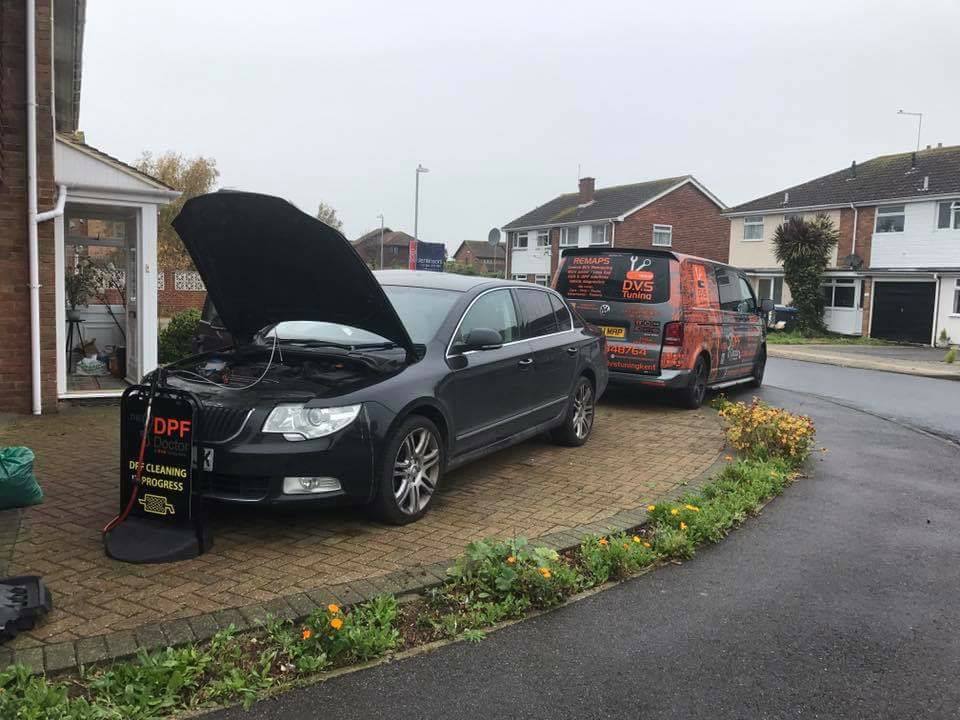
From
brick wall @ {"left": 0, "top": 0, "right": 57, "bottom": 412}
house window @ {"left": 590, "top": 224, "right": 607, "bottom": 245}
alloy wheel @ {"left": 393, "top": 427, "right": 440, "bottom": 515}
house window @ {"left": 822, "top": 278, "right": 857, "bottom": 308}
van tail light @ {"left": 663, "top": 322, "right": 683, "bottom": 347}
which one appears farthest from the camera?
house window @ {"left": 590, "top": 224, "right": 607, "bottom": 245}

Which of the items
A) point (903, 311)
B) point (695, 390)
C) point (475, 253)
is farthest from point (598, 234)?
point (475, 253)

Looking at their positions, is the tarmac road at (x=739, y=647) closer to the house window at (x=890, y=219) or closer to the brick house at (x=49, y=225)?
the brick house at (x=49, y=225)

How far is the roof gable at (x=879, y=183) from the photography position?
30.8 metres

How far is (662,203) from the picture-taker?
4597 centimetres

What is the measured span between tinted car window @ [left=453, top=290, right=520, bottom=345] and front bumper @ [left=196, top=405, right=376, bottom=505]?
1467 mm

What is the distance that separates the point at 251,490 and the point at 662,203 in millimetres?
44191

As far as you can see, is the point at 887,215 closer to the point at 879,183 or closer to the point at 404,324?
the point at 879,183

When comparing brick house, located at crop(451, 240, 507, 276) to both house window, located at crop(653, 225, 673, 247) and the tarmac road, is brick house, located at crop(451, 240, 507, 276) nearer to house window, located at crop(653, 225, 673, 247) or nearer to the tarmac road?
house window, located at crop(653, 225, 673, 247)

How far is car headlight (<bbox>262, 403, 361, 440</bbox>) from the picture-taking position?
4.55 metres

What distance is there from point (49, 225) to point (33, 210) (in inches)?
9.7

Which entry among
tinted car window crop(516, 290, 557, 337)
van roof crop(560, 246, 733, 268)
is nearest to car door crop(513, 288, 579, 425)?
tinted car window crop(516, 290, 557, 337)

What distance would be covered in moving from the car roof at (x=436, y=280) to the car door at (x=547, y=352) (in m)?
0.37

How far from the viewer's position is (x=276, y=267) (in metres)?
5.22

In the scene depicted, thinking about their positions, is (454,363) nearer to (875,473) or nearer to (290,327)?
(290,327)
